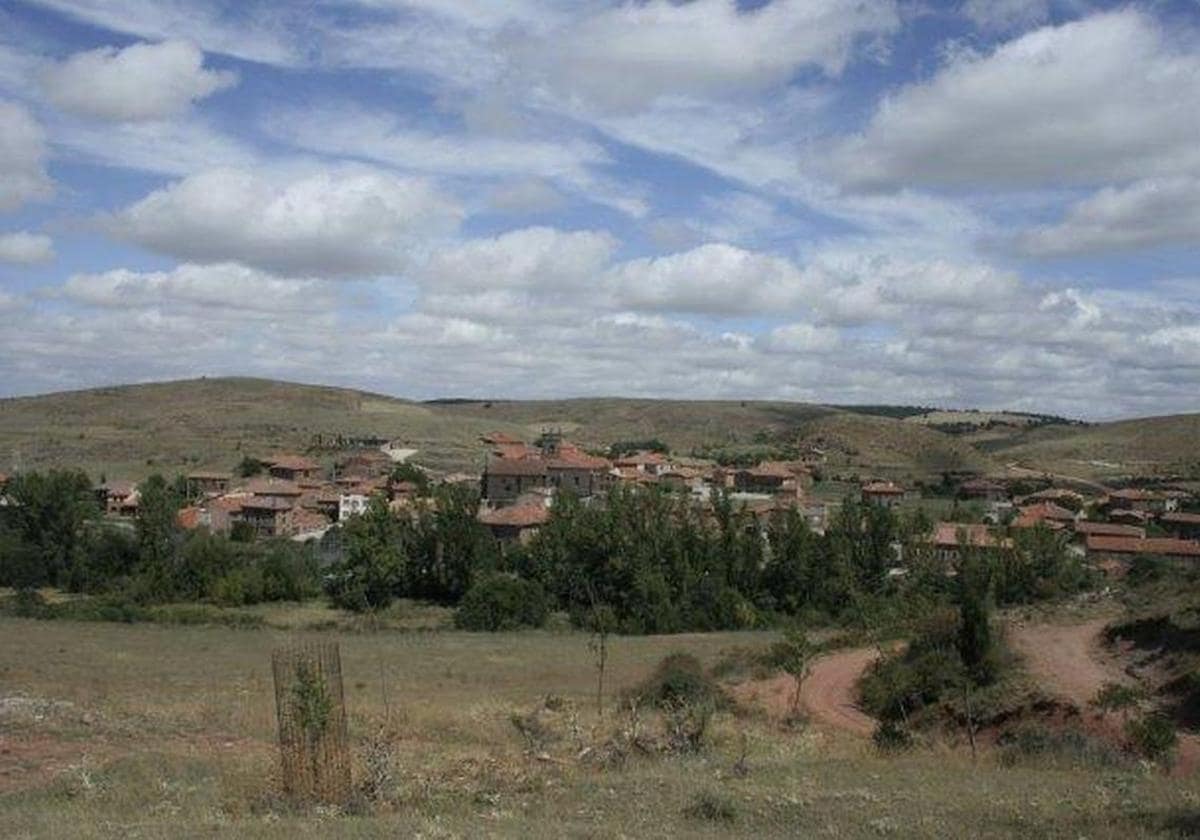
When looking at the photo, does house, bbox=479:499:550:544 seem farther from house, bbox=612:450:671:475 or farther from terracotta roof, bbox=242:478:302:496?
house, bbox=612:450:671:475

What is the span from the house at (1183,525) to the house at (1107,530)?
13.0 feet

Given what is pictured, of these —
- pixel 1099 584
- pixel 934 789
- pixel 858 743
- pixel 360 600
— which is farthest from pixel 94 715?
pixel 1099 584

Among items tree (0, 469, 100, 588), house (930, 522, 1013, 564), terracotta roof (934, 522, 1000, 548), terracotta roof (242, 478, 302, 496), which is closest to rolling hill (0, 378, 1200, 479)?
terracotta roof (242, 478, 302, 496)

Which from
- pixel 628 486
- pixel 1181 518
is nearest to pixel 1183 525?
pixel 1181 518

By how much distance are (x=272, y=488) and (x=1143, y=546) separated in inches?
2628

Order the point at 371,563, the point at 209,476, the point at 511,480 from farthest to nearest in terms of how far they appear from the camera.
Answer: the point at 209,476 → the point at 511,480 → the point at 371,563

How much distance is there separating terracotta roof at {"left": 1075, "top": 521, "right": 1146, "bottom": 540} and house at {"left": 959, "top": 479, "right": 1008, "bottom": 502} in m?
26.2

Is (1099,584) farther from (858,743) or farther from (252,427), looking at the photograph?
(252,427)

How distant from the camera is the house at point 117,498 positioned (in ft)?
317

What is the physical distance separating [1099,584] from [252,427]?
133832mm

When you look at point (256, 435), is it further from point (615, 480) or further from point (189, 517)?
point (189, 517)

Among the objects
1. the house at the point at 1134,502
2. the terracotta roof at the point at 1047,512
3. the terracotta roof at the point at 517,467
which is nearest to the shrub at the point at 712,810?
the terracotta roof at the point at 1047,512

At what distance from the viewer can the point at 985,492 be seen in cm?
11294

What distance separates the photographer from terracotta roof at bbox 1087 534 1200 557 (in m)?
73.2
